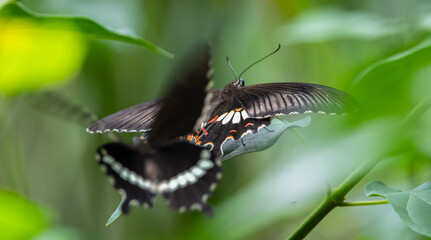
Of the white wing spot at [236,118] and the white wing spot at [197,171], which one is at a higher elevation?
the white wing spot at [236,118]

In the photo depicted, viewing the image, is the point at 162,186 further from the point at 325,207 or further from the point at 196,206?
the point at 325,207

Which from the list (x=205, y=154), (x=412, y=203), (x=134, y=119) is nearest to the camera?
(x=412, y=203)

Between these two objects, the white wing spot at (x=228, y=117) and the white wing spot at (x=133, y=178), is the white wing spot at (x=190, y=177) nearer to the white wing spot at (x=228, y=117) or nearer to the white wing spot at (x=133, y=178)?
the white wing spot at (x=133, y=178)

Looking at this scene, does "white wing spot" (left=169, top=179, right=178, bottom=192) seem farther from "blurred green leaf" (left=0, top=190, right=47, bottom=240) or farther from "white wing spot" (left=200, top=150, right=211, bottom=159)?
"blurred green leaf" (left=0, top=190, right=47, bottom=240)

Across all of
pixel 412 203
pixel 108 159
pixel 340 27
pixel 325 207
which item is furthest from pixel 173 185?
pixel 340 27

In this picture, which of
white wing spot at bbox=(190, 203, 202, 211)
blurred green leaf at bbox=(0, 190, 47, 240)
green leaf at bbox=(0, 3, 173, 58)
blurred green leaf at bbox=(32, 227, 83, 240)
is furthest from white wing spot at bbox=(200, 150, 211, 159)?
blurred green leaf at bbox=(32, 227, 83, 240)

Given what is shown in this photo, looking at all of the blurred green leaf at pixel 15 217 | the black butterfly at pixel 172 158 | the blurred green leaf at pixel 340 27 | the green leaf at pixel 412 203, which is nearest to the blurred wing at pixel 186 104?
the black butterfly at pixel 172 158
